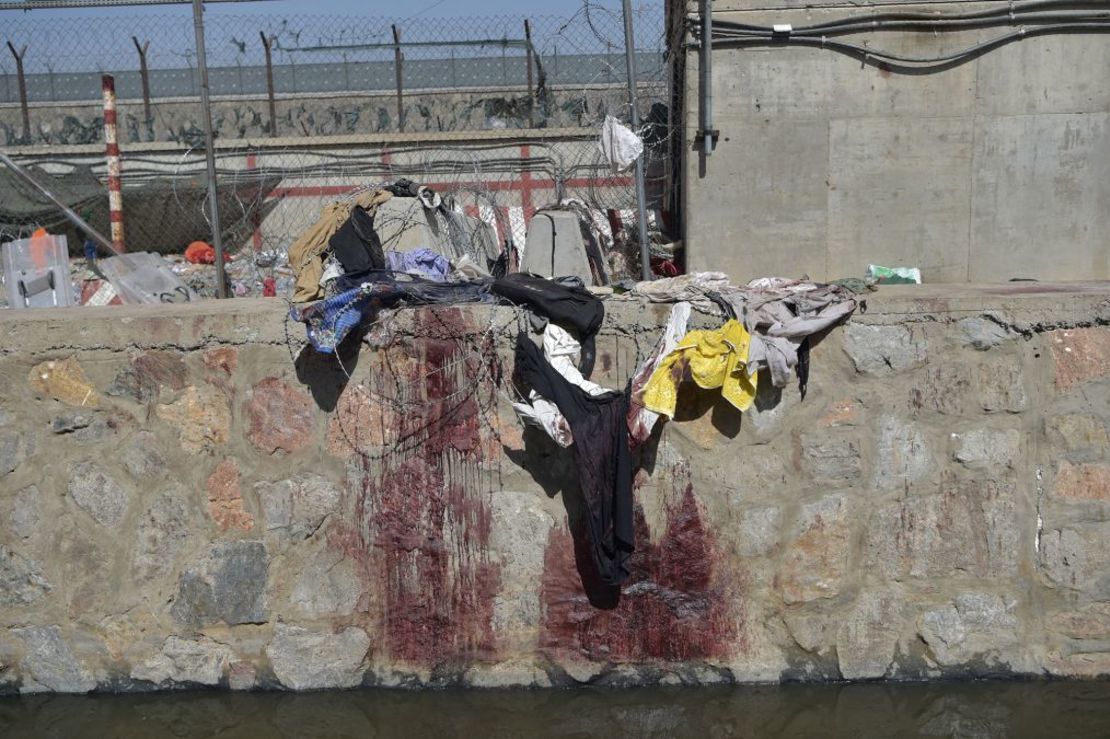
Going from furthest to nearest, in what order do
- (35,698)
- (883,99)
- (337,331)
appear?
1. (883,99)
2. (35,698)
3. (337,331)

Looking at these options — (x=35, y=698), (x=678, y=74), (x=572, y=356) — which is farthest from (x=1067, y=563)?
(x=35, y=698)

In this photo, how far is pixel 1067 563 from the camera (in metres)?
4.01

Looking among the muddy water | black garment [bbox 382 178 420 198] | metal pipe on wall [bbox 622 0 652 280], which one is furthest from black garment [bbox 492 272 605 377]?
black garment [bbox 382 178 420 198]

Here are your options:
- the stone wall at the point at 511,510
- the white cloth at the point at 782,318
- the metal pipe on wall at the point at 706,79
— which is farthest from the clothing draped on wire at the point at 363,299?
the metal pipe on wall at the point at 706,79

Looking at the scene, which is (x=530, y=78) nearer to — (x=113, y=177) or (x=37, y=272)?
(x=113, y=177)

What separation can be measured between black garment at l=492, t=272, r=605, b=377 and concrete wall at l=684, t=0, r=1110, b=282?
174cm

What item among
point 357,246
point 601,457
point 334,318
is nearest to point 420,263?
point 357,246

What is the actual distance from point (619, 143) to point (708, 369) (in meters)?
1.96

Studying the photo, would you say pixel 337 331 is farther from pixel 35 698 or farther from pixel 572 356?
pixel 35 698

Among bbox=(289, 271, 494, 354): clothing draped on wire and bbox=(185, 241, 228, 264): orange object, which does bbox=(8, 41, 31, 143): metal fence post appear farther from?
bbox=(289, 271, 494, 354): clothing draped on wire

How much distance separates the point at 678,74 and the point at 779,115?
2.49ft

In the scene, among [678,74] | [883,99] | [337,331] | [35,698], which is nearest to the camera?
[337,331]

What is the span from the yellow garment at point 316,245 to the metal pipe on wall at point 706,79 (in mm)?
1705

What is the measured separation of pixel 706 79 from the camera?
527 cm
